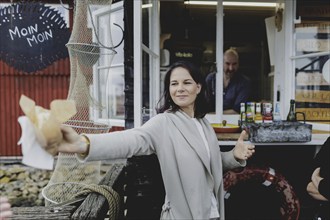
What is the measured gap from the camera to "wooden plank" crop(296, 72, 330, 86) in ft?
11.1

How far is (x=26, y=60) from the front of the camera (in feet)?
15.5

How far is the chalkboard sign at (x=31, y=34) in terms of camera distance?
4371 mm

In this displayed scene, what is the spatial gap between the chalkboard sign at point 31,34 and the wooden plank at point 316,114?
3260 mm

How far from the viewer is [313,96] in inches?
136

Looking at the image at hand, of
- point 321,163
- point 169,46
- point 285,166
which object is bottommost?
point 285,166

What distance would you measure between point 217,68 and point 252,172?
4.80 ft

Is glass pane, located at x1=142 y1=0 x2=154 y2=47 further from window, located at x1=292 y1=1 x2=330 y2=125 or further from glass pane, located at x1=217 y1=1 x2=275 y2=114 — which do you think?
window, located at x1=292 y1=1 x2=330 y2=125

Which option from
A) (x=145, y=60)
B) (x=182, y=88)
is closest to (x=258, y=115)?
(x=145, y=60)

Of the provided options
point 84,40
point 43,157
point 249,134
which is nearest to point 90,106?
point 84,40

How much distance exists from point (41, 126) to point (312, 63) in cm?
314

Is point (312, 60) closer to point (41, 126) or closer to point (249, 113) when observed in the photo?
point (249, 113)

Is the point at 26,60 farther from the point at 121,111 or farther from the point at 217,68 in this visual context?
the point at 217,68

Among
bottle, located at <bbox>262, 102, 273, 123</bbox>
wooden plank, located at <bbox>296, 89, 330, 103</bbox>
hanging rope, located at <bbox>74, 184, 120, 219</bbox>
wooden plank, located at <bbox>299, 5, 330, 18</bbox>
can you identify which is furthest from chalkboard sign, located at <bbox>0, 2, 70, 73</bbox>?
wooden plank, located at <bbox>296, 89, 330, 103</bbox>

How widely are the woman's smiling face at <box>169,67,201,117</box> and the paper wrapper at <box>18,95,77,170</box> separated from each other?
2.69ft
